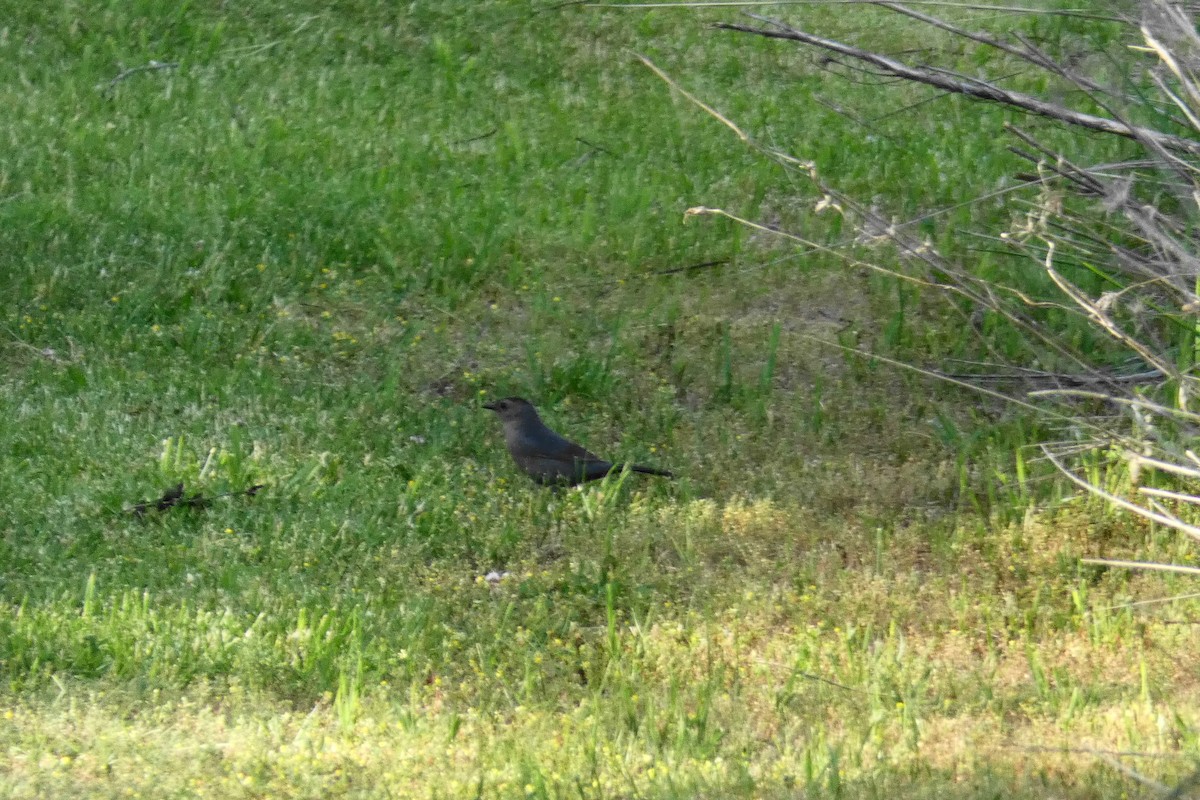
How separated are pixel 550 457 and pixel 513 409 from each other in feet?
Result: 1.30

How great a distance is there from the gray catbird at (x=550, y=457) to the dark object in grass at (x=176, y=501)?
4.00ft

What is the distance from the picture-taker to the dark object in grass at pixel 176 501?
21.2 feet

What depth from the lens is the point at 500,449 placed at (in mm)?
7418

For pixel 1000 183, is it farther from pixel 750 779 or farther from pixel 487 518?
pixel 750 779

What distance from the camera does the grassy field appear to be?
479 centimetres

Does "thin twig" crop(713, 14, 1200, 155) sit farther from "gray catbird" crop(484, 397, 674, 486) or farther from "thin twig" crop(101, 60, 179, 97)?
"thin twig" crop(101, 60, 179, 97)

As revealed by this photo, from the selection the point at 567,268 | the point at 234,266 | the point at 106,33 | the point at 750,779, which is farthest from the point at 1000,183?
the point at 106,33

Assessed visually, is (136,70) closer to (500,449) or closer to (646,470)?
(500,449)

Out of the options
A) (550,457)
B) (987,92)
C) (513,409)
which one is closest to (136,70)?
(513,409)

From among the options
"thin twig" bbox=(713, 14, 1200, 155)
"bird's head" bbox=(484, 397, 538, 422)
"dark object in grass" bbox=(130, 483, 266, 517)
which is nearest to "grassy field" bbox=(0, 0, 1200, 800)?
"dark object in grass" bbox=(130, 483, 266, 517)

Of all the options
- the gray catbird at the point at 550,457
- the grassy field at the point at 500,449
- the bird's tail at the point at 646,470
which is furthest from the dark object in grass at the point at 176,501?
the bird's tail at the point at 646,470

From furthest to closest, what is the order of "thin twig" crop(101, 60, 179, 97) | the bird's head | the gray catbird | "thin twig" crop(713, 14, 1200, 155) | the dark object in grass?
"thin twig" crop(101, 60, 179, 97), the bird's head, the gray catbird, the dark object in grass, "thin twig" crop(713, 14, 1200, 155)

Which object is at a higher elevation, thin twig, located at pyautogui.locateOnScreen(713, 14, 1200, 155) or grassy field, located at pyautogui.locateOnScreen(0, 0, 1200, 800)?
thin twig, located at pyautogui.locateOnScreen(713, 14, 1200, 155)

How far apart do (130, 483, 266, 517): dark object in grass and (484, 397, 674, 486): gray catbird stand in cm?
122
